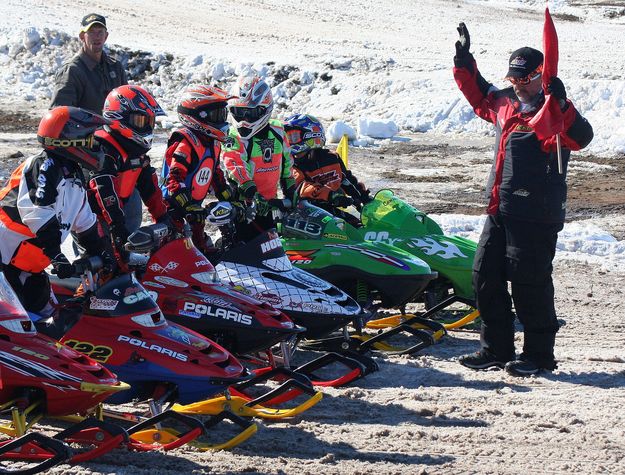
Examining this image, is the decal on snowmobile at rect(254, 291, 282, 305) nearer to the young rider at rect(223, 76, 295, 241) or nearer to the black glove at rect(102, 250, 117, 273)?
the young rider at rect(223, 76, 295, 241)

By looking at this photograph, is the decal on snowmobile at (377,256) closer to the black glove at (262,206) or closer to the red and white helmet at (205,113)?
the black glove at (262,206)

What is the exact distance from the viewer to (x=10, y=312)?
5.70 metres

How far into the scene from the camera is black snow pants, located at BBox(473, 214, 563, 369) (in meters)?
7.52

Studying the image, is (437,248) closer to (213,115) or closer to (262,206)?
(262,206)

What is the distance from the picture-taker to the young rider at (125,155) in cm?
750

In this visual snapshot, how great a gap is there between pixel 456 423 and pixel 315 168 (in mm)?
4026

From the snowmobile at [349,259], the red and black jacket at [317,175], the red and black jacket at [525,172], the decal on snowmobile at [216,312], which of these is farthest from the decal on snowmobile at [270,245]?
the red and black jacket at [317,175]

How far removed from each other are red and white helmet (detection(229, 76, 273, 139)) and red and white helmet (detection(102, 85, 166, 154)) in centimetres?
136

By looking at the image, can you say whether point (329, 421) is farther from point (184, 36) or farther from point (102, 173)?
point (184, 36)

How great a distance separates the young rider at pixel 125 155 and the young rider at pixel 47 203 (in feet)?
3.54

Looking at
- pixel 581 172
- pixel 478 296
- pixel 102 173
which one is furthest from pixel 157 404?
pixel 581 172

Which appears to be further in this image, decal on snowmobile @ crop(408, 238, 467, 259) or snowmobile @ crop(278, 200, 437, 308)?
decal on snowmobile @ crop(408, 238, 467, 259)

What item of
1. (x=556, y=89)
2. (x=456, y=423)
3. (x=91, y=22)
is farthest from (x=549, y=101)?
(x=91, y=22)

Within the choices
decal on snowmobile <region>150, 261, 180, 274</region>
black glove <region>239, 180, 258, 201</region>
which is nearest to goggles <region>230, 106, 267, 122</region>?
black glove <region>239, 180, 258, 201</region>
